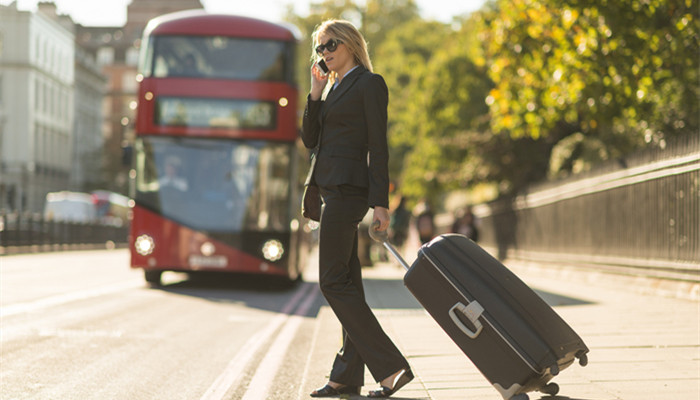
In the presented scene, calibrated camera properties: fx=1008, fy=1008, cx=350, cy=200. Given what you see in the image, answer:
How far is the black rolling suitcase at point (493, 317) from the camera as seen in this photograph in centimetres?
467

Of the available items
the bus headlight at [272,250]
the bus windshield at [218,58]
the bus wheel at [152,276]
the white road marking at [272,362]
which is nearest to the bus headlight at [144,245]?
the bus wheel at [152,276]

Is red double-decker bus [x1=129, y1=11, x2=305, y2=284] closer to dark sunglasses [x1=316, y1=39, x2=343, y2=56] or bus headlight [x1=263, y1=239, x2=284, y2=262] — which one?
bus headlight [x1=263, y1=239, x2=284, y2=262]

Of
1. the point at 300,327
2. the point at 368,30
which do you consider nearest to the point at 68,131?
the point at 368,30

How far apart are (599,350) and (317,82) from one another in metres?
3.10

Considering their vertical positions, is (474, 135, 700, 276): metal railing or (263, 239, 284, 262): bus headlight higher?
(474, 135, 700, 276): metal railing

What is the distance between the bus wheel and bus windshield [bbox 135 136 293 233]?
4.14 feet

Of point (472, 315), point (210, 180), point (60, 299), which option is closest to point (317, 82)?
point (472, 315)

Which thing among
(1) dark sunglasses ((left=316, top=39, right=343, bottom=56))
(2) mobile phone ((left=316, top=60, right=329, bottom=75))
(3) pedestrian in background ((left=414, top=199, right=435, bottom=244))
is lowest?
(3) pedestrian in background ((left=414, top=199, right=435, bottom=244))

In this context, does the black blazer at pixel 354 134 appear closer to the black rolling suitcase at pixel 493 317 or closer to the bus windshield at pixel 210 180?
the black rolling suitcase at pixel 493 317

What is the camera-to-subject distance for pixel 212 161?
50.4ft

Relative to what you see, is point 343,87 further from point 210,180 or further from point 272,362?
point 210,180

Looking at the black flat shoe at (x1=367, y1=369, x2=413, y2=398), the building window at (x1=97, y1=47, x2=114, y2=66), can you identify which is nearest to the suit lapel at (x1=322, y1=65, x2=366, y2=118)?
the black flat shoe at (x1=367, y1=369, x2=413, y2=398)

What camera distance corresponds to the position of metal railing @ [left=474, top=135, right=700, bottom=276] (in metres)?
11.4

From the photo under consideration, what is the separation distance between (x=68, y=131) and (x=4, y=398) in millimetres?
84666
